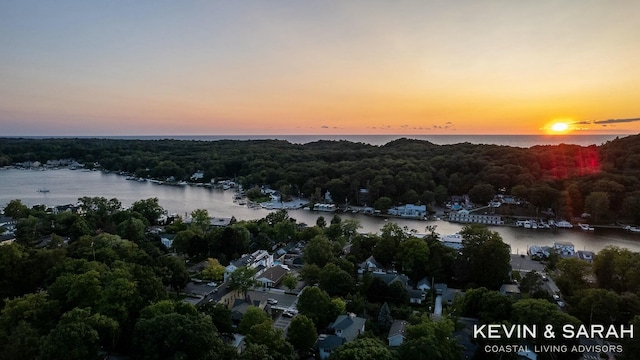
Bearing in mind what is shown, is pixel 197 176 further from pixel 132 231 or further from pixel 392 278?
pixel 392 278

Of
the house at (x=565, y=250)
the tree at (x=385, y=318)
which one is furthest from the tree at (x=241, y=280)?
the house at (x=565, y=250)

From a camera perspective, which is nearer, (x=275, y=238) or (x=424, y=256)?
(x=424, y=256)

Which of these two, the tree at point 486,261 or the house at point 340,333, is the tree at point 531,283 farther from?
the house at point 340,333

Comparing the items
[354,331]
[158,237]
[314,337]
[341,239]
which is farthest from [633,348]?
[158,237]

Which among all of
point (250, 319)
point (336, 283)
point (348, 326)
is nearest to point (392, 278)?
point (336, 283)

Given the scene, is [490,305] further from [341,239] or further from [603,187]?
[603,187]

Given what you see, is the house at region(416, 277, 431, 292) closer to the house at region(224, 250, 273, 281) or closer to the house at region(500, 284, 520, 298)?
the house at region(500, 284, 520, 298)

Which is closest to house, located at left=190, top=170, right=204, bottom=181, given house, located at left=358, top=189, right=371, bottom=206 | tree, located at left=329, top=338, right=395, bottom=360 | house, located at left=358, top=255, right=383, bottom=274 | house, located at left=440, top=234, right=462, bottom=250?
house, located at left=358, top=189, right=371, bottom=206
